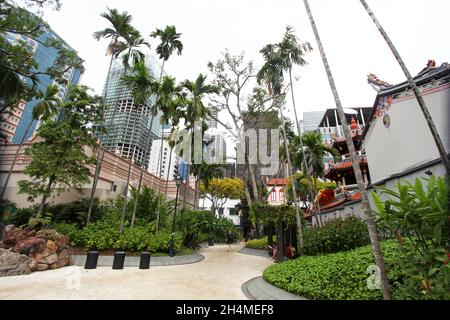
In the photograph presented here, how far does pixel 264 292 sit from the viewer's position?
6.04 metres

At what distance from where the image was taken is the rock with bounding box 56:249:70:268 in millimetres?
9086

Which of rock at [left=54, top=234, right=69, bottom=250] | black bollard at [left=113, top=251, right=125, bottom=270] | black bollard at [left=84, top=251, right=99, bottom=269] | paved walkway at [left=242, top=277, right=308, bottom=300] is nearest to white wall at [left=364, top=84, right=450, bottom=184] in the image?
paved walkway at [left=242, top=277, right=308, bottom=300]

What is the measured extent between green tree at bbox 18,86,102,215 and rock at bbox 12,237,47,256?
5114 millimetres

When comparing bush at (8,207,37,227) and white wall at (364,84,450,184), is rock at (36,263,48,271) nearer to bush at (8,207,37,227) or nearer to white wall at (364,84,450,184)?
bush at (8,207,37,227)

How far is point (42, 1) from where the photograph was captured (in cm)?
827

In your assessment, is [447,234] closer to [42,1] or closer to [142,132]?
[42,1]

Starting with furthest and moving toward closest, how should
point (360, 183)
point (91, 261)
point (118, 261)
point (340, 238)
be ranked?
point (118, 261) < point (91, 261) < point (340, 238) < point (360, 183)

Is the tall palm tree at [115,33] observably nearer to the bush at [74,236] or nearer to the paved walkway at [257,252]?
the bush at [74,236]

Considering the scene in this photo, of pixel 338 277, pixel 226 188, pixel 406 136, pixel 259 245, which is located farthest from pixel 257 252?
pixel 226 188

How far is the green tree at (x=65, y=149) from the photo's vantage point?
13.2 meters

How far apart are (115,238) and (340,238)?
36.5ft

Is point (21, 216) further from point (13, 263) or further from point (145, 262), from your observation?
point (145, 262)

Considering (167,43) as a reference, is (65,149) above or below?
below

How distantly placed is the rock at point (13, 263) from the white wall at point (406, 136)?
16.0m
